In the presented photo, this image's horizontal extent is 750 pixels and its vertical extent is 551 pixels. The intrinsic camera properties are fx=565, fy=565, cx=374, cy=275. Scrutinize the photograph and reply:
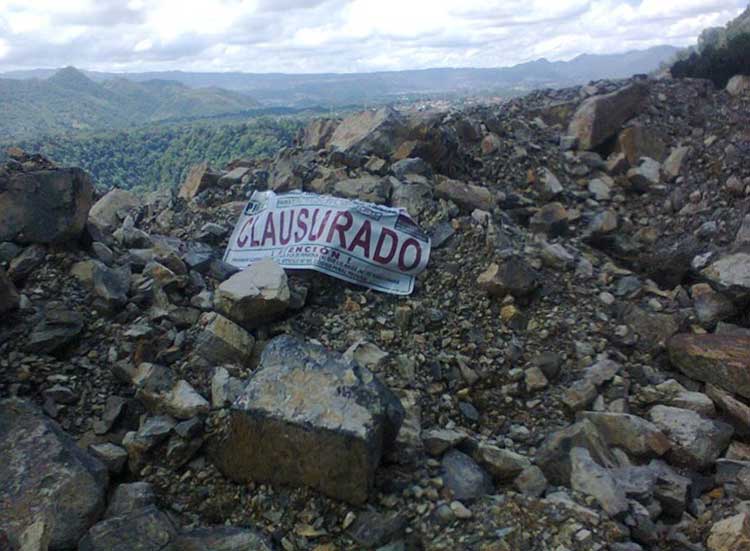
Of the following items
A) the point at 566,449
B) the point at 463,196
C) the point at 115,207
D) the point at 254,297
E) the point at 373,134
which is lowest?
the point at 566,449

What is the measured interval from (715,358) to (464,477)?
220cm

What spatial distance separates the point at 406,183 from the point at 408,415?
2.91 meters

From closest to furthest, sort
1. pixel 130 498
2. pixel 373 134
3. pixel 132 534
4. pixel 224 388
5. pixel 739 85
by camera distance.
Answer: pixel 132 534
pixel 130 498
pixel 224 388
pixel 373 134
pixel 739 85

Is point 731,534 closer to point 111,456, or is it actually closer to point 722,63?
point 111,456

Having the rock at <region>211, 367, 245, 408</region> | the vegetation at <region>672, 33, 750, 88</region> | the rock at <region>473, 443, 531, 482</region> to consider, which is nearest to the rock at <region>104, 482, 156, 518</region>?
the rock at <region>211, 367, 245, 408</region>

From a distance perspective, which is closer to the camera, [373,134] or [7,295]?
[7,295]

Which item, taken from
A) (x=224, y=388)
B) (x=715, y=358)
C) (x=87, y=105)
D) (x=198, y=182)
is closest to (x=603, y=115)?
(x=715, y=358)

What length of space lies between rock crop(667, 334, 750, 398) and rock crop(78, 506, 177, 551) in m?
3.63

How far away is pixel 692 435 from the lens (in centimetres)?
354

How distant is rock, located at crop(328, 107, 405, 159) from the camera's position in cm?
656

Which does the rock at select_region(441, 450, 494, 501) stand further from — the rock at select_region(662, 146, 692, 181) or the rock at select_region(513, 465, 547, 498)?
the rock at select_region(662, 146, 692, 181)

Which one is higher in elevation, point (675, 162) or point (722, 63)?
point (722, 63)

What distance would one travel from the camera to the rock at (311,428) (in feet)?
9.44

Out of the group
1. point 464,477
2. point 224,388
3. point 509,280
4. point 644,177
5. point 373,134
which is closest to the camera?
point 464,477
